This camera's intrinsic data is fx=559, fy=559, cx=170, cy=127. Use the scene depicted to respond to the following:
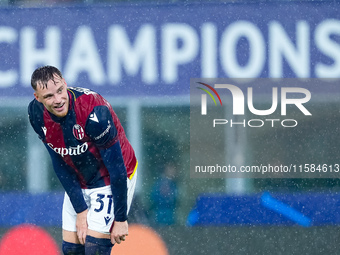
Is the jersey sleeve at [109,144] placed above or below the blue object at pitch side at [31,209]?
above

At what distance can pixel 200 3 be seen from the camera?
4910mm

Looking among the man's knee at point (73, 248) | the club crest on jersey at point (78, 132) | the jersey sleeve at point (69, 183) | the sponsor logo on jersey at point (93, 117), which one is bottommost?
the man's knee at point (73, 248)

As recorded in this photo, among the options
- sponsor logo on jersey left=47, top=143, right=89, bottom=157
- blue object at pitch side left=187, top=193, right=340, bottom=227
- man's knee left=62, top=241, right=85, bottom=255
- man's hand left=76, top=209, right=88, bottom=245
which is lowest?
blue object at pitch side left=187, top=193, right=340, bottom=227

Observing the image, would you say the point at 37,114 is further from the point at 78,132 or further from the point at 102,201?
the point at 102,201

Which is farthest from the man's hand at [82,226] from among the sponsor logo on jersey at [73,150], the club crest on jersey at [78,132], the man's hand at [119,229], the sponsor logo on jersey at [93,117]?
the sponsor logo on jersey at [93,117]

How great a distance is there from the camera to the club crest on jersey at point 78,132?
3.01 m

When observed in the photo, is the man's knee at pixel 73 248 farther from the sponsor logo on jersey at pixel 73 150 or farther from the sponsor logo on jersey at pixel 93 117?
the sponsor logo on jersey at pixel 93 117

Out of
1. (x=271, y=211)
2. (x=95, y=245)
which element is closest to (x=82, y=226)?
(x=95, y=245)

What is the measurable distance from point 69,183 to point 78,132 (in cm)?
33

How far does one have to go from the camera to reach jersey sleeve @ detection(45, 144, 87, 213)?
125 inches

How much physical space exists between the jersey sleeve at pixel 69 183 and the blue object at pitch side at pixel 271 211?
1.86 m

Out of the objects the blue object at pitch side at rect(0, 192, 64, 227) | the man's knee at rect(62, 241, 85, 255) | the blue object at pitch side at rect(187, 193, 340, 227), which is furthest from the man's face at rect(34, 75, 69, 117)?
the blue object at pitch side at rect(187, 193, 340, 227)

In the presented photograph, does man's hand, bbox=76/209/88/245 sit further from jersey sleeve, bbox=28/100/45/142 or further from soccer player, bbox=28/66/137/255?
jersey sleeve, bbox=28/100/45/142

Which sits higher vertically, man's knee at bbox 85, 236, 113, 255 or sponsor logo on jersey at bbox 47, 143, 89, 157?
sponsor logo on jersey at bbox 47, 143, 89, 157
